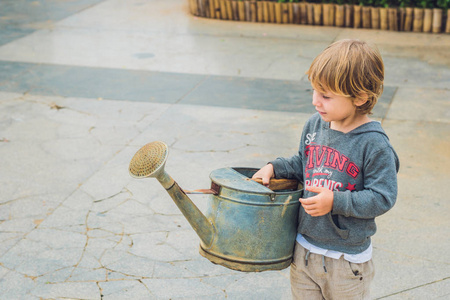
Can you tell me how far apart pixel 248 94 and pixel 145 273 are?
9.31 ft

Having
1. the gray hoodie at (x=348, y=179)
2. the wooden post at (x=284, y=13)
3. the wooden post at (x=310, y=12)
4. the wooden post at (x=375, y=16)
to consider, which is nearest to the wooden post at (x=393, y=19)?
the wooden post at (x=375, y=16)

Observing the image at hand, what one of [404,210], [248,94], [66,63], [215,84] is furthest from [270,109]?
[66,63]

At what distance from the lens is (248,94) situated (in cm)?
529

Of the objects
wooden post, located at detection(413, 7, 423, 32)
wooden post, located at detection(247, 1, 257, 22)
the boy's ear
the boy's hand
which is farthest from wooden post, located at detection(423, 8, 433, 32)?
the boy's hand

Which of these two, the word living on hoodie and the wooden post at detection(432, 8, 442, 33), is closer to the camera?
the word living on hoodie

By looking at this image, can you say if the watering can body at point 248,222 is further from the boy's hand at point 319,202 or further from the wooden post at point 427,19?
the wooden post at point 427,19

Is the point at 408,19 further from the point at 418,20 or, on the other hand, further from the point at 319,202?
the point at 319,202

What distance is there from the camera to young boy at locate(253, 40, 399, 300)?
5.14ft

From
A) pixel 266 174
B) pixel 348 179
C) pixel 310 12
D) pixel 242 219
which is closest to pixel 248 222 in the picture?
pixel 242 219

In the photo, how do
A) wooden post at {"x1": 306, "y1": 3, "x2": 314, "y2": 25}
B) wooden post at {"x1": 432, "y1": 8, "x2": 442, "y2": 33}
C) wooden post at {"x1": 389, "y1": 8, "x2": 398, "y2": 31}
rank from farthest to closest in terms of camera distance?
wooden post at {"x1": 306, "y1": 3, "x2": 314, "y2": 25} → wooden post at {"x1": 389, "y1": 8, "x2": 398, "y2": 31} → wooden post at {"x1": 432, "y1": 8, "x2": 442, "y2": 33}

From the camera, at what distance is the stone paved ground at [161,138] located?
107 inches

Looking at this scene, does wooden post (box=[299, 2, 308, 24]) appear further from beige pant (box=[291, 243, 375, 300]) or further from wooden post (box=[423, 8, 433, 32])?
beige pant (box=[291, 243, 375, 300])

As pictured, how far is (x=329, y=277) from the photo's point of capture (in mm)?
1732

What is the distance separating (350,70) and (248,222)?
495mm
